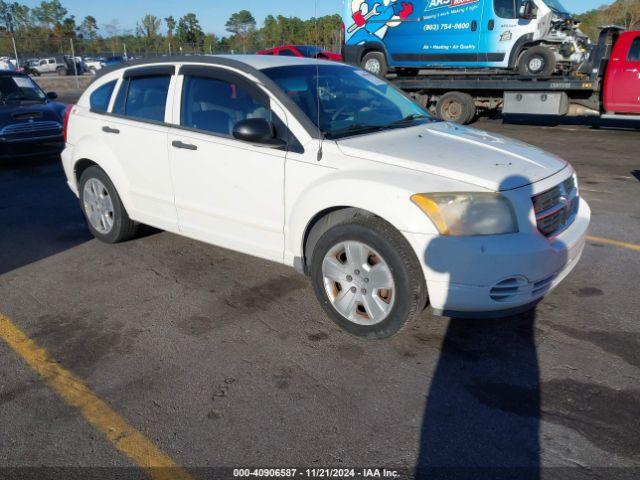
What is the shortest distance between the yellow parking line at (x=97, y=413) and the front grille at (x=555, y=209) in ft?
7.97

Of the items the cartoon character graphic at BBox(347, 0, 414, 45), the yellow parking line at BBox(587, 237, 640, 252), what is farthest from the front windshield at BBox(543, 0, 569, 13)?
the yellow parking line at BBox(587, 237, 640, 252)

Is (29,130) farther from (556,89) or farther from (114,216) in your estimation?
(556,89)

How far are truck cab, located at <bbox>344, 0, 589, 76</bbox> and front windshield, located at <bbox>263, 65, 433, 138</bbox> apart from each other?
9.94m

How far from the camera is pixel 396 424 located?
277 cm

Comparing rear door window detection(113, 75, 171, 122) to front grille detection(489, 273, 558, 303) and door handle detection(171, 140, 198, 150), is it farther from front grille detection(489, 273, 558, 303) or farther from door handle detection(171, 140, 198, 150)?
front grille detection(489, 273, 558, 303)

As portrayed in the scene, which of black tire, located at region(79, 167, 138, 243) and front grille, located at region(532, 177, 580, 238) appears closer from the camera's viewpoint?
front grille, located at region(532, 177, 580, 238)

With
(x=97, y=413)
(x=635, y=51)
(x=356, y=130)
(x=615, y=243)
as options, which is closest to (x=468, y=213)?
(x=356, y=130)

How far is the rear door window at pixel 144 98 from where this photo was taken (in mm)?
4609

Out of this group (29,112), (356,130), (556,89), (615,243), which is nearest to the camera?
(356,130)

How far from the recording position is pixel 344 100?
4.24 m

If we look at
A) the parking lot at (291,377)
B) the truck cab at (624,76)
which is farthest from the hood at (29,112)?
the truck cab at (624,76)

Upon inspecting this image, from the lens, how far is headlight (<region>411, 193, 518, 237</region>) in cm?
313

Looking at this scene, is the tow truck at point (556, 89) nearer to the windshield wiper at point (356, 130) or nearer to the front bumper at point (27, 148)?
the front bumper at point (27, 148)

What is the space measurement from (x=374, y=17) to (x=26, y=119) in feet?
32.6
